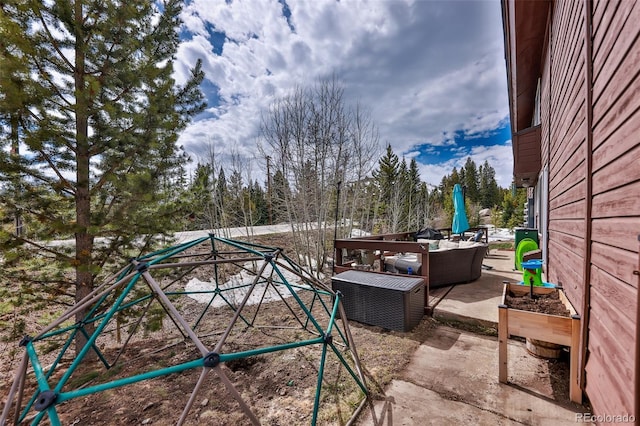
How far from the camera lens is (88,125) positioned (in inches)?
135

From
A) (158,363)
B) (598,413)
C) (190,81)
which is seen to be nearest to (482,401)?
(598,413)

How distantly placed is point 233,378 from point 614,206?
361 centimetres

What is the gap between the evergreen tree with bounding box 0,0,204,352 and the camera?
9.45 feet

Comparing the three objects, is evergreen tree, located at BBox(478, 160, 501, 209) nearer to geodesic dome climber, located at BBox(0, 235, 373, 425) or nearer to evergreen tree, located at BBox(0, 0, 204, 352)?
geodesic dome climber, located at BBox(0, 235, 373, 425)

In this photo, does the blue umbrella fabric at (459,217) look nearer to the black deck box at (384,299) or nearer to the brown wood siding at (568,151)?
the brown wood siding at (568,151)

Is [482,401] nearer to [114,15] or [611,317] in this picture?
[611,317]

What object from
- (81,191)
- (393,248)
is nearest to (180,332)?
(81,191)

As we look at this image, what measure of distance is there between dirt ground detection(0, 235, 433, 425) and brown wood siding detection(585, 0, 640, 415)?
1.65 metres

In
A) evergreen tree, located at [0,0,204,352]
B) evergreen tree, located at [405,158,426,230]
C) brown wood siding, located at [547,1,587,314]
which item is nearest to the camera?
brown wood siding, located at [547,1,587,314]

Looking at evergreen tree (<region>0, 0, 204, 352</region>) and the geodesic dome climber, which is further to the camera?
evergreen tree (<region>0, 0, 204, 352</region>)

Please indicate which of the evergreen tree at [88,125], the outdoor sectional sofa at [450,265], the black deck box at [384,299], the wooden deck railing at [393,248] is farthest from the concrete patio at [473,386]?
the evergreen tree at [88,125]

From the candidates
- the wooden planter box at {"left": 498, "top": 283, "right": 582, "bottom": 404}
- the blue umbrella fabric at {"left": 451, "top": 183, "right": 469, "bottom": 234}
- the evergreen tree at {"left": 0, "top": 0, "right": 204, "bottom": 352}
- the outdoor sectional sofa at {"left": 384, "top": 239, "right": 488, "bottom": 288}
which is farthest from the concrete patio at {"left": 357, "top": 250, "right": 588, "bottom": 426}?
the blue umbrella fabric at {"left": 451, "top": 183, "right": 469, "bottom": 234}

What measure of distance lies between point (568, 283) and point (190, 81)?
19.3 ft

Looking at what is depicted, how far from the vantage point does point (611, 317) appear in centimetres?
169
